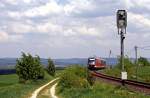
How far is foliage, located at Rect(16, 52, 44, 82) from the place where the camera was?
111 metres

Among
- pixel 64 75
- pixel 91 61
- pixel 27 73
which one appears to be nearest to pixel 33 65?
pixel 27 73

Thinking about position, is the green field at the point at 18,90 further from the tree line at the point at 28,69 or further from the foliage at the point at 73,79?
the tree line at the point at 28,69

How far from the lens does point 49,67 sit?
470 ft

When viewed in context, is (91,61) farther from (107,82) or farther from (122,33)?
(122,33)

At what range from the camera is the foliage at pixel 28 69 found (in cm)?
11075

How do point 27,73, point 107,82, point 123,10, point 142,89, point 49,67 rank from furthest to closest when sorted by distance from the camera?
point 49,67, point 27,73, point 107,82, point 123,10, point 142,89

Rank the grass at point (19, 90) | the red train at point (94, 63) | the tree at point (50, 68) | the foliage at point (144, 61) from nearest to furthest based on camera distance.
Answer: the grass at point (19, 90) → the red train at point (94, 63) → the foliage at point (144, 61) → the tree at point (50, 68)

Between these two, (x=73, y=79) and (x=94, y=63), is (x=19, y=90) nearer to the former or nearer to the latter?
(x=73, y=79)

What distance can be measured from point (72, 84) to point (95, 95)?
19055 mm

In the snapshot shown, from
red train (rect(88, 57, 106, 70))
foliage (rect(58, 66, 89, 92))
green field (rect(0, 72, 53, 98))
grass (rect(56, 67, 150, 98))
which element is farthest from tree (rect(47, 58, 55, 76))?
foliage (rect(58, 66, 89, 92))

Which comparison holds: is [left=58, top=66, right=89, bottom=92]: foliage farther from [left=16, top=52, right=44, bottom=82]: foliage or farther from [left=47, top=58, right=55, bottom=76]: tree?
[left=47, top=58, right=55, bottom=76]: tree

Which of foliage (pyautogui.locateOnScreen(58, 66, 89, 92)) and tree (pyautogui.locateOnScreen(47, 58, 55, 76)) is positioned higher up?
tree (pyautogui.locateOnScreen(47, 58, 55, 76))

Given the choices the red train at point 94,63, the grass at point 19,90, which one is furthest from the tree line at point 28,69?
the red train at point 94,63

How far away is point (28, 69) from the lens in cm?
11250
